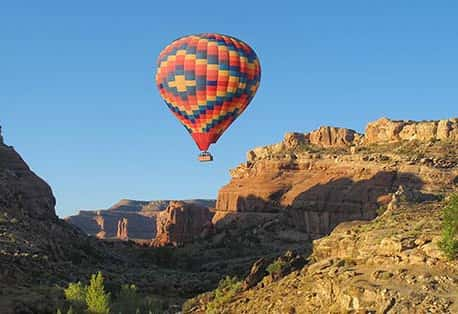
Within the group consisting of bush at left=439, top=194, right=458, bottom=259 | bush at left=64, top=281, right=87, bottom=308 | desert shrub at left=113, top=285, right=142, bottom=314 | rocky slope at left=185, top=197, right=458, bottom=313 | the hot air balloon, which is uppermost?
the hot air balloon

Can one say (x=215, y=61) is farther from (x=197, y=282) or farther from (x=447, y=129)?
(x=447, y=129)

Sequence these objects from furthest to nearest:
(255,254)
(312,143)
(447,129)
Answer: (312,143)
(447,129)
(255,254)

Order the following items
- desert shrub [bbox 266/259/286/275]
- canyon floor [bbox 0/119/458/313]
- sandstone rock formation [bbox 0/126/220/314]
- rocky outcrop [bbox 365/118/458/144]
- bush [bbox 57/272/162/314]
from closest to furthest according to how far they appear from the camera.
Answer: canyon floor [bbox 0/119/458/313] → desert shrub [bbox 266/259/286/275] → bush [bbox 57/272/162/314] → sandstone rock formation [bbox 0/126/220/314] → rocky outcrop [bbox 365/118/458/144]

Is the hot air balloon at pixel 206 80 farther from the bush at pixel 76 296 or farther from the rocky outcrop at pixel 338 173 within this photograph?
the rocky outcrop at pixel 338 173

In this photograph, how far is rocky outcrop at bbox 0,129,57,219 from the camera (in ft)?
348

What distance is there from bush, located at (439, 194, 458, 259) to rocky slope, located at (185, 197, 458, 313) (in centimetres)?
48

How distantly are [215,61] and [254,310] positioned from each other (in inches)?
1591

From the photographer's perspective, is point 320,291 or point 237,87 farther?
point 237,87

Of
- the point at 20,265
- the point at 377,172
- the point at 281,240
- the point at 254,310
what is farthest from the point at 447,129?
the point at 254,310

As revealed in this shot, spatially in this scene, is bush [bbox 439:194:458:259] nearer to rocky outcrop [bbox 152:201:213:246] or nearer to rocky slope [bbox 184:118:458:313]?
rocky slope [bbox 184:118:458:313]

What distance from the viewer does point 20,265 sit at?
259 feet

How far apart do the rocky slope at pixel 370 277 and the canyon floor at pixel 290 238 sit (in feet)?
0.26

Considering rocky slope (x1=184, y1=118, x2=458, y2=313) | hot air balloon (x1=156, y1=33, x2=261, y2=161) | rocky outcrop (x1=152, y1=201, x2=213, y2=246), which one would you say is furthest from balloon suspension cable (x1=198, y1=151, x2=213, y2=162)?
rocky outcrop (x1=152, y1=201, x2=213, y2=246)

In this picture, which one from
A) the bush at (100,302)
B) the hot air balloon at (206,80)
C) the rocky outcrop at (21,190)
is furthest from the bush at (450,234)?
the rocky outcrop at (21,190)
